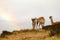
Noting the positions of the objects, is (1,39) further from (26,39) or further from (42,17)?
(42,17)

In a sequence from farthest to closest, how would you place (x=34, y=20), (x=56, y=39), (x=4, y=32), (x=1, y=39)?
1. (x=34, y=20)
2. (x=4, y=32)
3. (x=1, y=39)
4. (x=56, y=39)

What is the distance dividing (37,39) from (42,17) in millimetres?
10944

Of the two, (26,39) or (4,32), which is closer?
(26,39)

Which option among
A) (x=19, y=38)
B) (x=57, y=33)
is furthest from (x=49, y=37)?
(x=19, y=38)

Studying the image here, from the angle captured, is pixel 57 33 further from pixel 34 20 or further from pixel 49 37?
pixel 34 20

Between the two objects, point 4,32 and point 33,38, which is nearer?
point 33,38

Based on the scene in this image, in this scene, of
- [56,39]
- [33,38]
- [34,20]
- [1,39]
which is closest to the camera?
[56,39]

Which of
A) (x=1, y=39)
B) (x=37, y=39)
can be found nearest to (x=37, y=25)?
(x=1, y=39)

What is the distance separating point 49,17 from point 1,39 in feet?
29.9

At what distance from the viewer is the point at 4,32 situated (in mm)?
22688

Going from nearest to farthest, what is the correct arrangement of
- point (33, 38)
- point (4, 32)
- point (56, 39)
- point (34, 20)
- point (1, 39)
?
point (56, 39)
point (33, 38)
point (1, 39)
point (4, 32)
point (34, 20)

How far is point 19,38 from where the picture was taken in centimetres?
1817

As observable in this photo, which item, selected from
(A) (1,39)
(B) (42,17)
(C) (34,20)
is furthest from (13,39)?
(B) (42,17)

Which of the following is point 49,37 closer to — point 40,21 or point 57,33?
point 57,33
